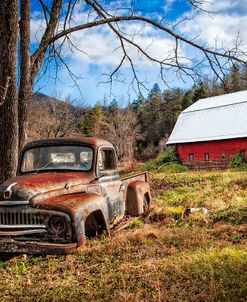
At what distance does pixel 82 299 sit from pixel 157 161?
29.1 m

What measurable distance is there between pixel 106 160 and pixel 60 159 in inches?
37.0

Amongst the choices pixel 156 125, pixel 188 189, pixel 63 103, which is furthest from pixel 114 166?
pixel 156 125

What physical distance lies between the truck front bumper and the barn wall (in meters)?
25.6

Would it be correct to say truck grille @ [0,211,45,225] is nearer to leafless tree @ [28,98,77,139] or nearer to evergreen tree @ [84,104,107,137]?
leafless tree @ [28,98,77,139]

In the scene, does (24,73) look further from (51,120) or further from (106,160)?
(51,120)

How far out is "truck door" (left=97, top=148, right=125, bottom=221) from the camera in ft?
22.7

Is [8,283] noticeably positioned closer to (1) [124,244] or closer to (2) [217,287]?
(1) [124,244]

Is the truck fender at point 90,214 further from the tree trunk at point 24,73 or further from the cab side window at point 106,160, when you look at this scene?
the tree trunk at point 24,73

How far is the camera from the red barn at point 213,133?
29641 millimetres

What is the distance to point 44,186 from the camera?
576 cm

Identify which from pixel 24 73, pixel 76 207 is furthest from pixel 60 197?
pixel 24 73

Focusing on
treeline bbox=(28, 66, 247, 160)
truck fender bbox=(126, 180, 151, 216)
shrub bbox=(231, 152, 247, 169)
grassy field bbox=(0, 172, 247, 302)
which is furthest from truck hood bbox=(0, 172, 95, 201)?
treeline bbox=(28, 66, 247, 160)

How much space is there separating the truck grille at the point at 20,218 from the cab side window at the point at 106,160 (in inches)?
74.2

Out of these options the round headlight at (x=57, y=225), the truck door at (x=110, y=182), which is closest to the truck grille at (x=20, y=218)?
the round headlight at (x=57, y=225)
